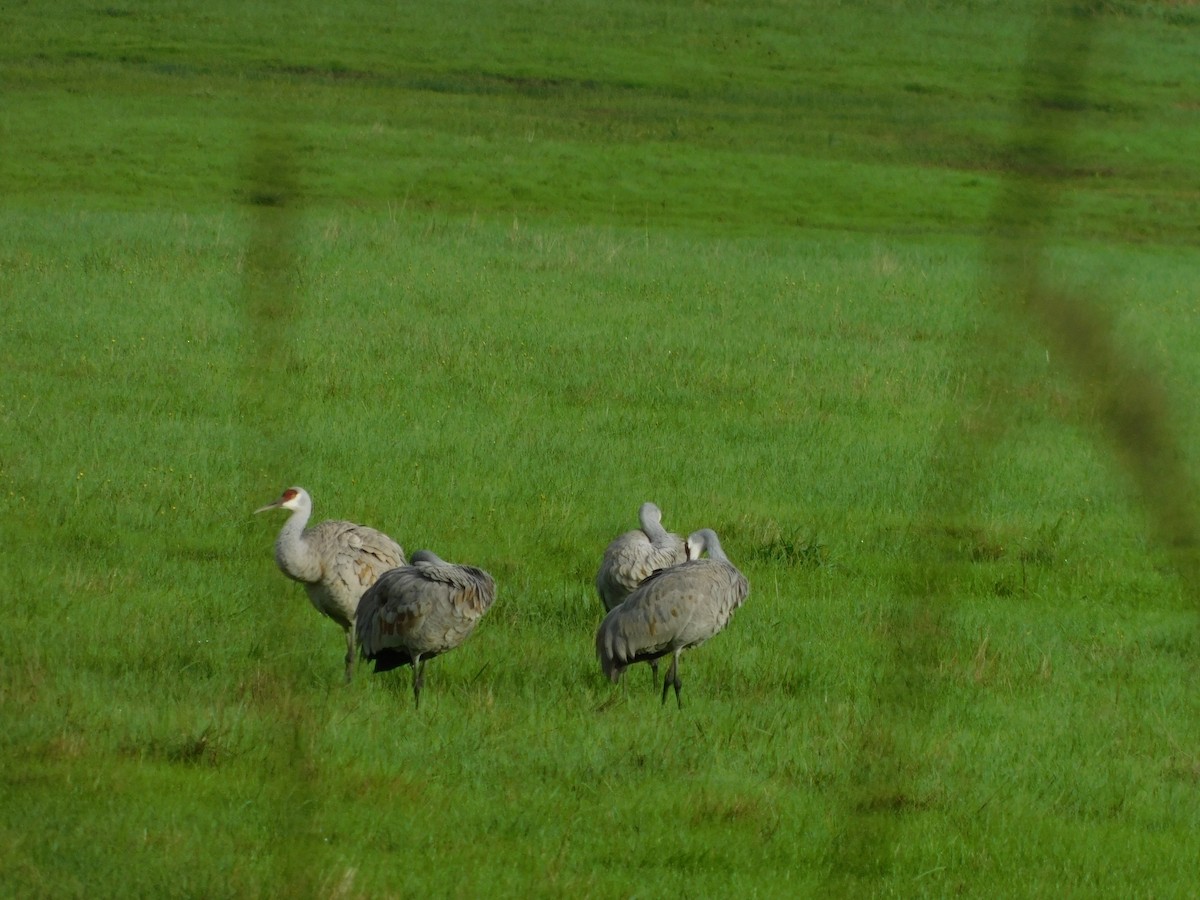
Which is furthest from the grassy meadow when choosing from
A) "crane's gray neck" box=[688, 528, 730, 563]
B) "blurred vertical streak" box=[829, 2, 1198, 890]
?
"crane's gray neck" box=[688, 528, 730, 563]

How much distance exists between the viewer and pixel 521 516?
1154cm

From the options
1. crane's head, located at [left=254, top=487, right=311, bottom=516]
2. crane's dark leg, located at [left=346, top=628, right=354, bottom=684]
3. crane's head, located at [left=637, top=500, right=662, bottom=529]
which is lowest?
crane's dark leg, located at [left=346, top=628, right=354, bottom=684]

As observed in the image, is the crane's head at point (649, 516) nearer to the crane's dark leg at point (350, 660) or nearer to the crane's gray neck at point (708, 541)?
the crane's gray neck at point (708, 541)

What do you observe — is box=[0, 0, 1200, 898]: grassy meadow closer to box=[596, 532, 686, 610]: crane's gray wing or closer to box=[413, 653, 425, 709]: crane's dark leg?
box=[413, 653, 425, 709]: crane's dark leg

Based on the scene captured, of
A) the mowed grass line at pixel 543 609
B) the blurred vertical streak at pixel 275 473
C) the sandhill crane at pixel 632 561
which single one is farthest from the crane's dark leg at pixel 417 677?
the sandhill crane at pixel 632 561

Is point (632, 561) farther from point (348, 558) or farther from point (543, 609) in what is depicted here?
point (348, 558)

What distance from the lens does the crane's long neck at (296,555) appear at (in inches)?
318

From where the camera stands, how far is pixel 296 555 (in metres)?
8.11

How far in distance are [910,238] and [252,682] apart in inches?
1032

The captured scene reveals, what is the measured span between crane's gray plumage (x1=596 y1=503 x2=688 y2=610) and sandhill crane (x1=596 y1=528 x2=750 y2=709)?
2.00 ft

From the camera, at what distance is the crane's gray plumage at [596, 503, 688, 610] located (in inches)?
352

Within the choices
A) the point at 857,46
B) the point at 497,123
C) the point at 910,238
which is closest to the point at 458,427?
the point at 910,238

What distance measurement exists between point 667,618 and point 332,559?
5.98ft

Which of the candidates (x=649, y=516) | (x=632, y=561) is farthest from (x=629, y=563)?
(x=649, y=516)
